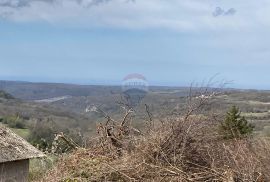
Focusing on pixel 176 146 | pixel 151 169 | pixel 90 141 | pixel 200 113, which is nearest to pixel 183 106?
pixel 200 113

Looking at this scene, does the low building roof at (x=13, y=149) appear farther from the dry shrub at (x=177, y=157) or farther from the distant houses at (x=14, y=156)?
the dry shrub at (x=177, y=157)

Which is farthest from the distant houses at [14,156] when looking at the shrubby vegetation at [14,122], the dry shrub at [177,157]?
the shrubby vegetation at [14,122]

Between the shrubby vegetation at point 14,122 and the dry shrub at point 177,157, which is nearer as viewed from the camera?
the dry shrub at point 177,157

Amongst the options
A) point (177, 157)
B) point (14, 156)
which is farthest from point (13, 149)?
point (177, 157)

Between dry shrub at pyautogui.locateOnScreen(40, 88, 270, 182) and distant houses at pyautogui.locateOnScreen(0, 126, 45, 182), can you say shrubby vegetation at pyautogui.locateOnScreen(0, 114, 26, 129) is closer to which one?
distant houses at pyautogui.locateOnScreen(0, 126, 45, 182)

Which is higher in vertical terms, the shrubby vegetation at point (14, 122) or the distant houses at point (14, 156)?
the distant houses at point (14, 156)

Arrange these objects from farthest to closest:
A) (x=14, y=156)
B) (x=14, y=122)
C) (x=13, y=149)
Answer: (x=14, y=122) < (x=13, y=149) < (x=14, y=156)

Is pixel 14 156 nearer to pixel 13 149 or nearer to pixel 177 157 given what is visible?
pixel 13 149
